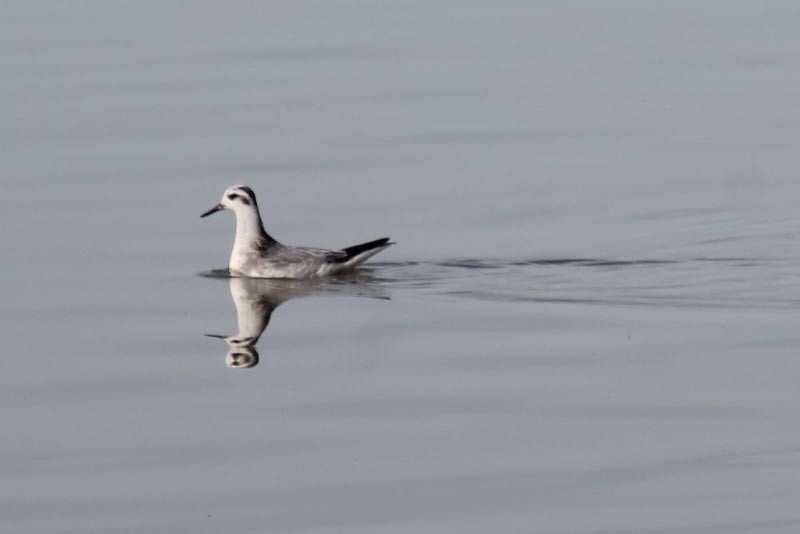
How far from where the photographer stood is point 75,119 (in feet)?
77.3

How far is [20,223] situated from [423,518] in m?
9.46

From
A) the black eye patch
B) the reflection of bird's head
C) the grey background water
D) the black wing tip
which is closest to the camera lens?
the grey background water

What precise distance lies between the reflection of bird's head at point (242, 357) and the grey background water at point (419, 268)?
125mm

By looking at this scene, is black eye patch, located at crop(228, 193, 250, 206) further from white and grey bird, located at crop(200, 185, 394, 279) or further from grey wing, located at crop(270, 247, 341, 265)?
grey wing, located at crop(270, 247, 341, 265)

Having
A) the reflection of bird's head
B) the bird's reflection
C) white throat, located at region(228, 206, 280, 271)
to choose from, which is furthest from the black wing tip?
the reflection of bird's head

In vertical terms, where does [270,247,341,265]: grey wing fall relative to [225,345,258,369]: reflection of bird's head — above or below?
above

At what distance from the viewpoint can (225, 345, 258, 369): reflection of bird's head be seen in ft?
45.3

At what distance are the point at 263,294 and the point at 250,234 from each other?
3.57 ft

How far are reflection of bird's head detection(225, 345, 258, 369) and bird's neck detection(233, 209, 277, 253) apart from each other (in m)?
3.61

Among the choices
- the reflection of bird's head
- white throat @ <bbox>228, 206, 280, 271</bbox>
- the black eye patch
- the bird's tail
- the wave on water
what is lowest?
the reflection of bird's head

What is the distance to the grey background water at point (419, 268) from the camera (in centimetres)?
1084

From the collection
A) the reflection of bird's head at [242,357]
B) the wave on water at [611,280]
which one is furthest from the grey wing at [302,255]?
the reflection of bird's head at [242,357]

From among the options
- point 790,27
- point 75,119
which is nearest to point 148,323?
point 75,119

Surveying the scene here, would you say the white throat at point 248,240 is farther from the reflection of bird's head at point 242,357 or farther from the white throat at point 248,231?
the reflection of bird's head at point 242,357
